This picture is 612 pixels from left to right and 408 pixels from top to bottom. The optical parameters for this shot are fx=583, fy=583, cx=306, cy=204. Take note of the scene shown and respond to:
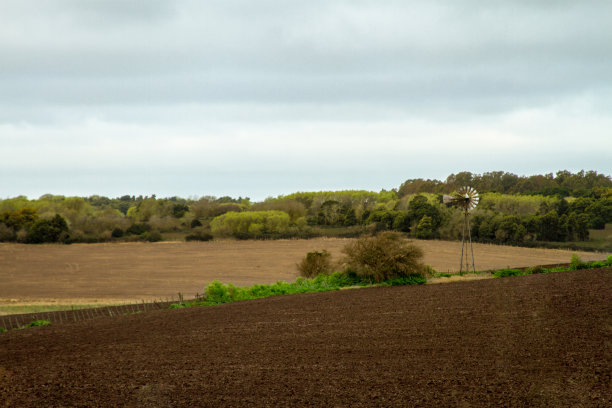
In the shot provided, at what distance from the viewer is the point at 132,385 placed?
918 centimetres

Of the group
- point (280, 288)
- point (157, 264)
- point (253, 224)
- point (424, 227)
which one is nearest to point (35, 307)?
point (280, 288)

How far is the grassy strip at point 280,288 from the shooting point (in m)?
21.5

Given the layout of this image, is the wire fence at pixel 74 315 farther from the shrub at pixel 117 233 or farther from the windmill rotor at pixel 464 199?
the shrub at pixel 117 233

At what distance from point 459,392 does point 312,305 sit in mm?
9611

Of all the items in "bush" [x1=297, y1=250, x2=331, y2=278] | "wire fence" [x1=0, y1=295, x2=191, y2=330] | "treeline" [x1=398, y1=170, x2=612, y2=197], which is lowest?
"wire fence" [x1=0, y1=295, x2=191, y2=330]

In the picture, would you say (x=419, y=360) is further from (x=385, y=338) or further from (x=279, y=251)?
(x=279, y=251)

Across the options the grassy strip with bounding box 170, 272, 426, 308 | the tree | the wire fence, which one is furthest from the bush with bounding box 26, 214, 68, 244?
the grassy strip with bounding box 170, 272, 426, 308

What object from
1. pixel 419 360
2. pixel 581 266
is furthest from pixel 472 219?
pixel 419 360

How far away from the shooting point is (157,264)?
47.8 metres

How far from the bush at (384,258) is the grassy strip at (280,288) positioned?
13.4 inches

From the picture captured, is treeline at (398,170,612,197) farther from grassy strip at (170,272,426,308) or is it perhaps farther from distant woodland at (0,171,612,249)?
grassy strip at (170,272,426,308)

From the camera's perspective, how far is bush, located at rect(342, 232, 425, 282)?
915 inches

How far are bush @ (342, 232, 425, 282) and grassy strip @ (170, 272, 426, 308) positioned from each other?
340 millimetres

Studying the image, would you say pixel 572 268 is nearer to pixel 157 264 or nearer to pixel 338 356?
pixel 338 356
